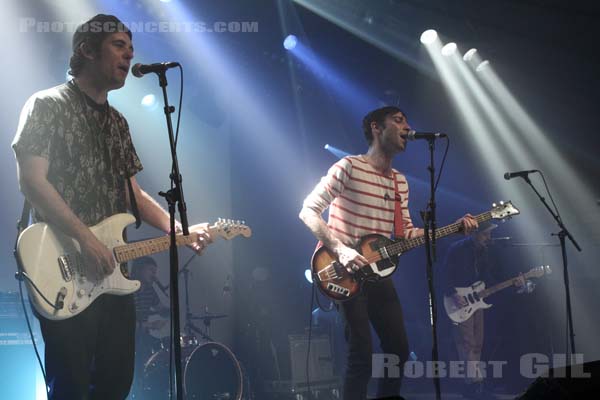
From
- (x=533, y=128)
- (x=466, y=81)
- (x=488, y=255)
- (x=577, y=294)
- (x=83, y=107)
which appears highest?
(x=466, y=81)

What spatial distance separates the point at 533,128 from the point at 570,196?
112cm

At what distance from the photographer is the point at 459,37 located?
8.57m

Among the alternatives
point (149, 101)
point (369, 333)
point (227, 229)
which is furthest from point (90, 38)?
point (149, 101)

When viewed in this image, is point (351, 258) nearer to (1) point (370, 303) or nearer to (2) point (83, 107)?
(1) point (370, 303)

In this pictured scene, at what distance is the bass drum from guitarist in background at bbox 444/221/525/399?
282 centimetres

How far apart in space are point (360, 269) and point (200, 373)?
339cm

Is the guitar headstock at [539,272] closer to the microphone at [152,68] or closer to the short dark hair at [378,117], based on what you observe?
the short dark hair at [378,117]

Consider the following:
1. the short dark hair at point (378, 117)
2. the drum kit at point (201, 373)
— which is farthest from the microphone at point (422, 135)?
the drum kit at point (201, 373)

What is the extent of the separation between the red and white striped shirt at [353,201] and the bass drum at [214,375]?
3.03m

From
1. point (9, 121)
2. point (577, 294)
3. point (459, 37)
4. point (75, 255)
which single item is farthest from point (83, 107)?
point (577, 294)

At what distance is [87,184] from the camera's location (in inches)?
127

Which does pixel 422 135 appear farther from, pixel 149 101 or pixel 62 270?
pixel 149 101

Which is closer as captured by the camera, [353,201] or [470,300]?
[353,201]

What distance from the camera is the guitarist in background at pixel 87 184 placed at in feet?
9.54
